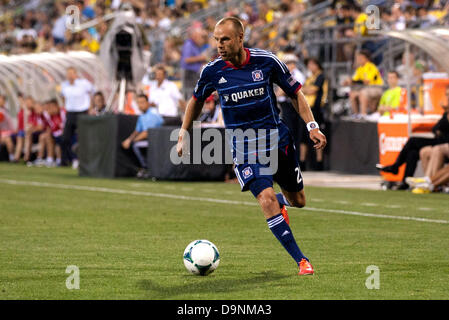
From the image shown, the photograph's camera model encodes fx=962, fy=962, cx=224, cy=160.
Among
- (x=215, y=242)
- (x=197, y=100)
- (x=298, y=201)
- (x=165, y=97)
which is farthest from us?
(x=165, y=97)

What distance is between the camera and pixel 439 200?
15234 mm

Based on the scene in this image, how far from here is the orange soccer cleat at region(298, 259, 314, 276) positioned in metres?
7.88

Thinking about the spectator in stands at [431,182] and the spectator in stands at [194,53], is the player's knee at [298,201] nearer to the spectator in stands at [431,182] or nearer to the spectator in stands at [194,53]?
the spectator in stands at [431,182]

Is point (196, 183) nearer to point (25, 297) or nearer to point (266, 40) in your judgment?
point (266, 40)

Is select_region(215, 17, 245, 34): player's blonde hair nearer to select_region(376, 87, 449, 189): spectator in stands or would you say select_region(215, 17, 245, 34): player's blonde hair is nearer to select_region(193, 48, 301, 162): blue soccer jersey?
select_region(193, 48, 301, 162): blue soccer jersey

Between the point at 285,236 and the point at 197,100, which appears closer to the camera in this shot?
the point at 285,236

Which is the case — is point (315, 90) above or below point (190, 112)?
above

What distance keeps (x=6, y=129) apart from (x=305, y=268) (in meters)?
23.0

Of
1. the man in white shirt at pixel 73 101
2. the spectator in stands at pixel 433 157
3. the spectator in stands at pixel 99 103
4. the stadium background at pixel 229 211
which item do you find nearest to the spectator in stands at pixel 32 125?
the stadium background at pixel 229 211

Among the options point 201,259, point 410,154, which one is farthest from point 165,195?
point 201,259

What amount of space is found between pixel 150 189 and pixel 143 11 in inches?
641

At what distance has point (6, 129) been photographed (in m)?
29.6

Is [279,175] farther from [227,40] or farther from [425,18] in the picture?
[425,18]

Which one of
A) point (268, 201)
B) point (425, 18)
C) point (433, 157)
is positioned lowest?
point (433, 157)
